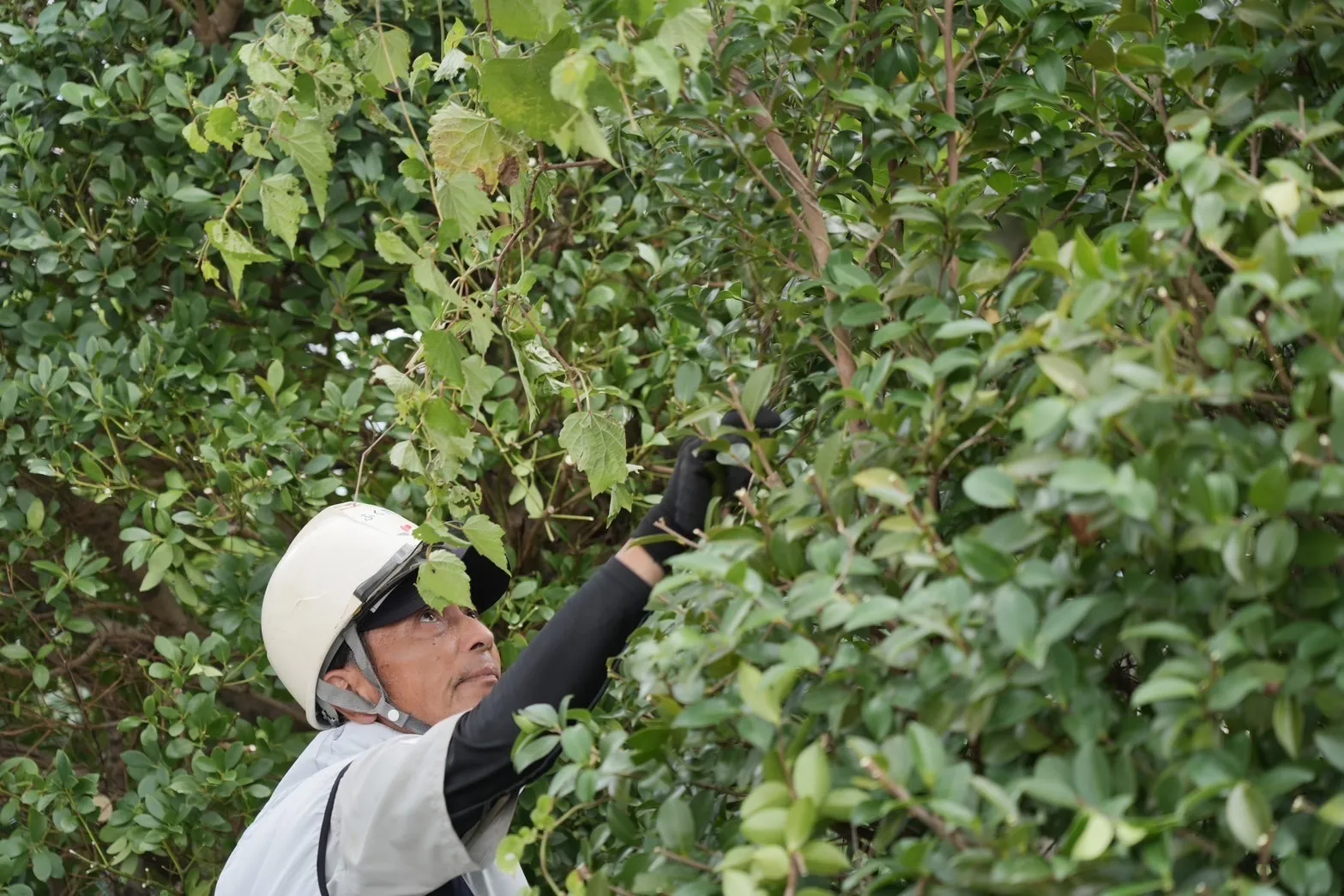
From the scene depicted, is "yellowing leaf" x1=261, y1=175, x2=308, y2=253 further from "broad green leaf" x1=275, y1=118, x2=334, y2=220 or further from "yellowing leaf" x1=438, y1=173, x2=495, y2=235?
"yellowing leaf" x1=438, y1=173, x2=495, y2=235

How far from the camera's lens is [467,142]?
1.97 metres

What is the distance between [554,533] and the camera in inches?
146

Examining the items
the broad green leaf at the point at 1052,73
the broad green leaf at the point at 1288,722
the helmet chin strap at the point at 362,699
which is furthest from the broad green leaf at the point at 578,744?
the helmet chin strap at the point at 362,699

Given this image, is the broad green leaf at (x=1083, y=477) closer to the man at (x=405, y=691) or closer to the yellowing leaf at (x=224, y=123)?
the man at (x=405, y=691)

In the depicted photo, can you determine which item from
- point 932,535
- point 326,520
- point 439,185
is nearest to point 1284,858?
point 932,535

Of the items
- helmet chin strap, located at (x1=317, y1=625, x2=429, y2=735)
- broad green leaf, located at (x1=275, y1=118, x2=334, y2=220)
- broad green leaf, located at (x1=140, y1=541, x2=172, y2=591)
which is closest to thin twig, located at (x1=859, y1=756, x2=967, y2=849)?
broad green leaf, located at (x1=275, y1=118, x2=334, y2=220)

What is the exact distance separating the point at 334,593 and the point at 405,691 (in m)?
0.22

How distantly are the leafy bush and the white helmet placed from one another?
0.44 m

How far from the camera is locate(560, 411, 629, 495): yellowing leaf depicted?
2.08m

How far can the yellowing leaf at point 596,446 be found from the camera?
2.08 meters

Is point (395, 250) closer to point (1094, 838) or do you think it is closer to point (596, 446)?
point (596, 446)

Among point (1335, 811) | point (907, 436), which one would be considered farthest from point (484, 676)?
point (1335, 811)

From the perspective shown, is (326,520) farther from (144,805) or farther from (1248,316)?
(1248,316)

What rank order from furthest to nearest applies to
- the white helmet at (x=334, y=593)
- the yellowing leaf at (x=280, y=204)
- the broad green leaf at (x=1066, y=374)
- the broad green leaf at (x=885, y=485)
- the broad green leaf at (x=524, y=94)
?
the white helmet at (x=334, y=593)
the yellowing leaf at (x=280, y=204)
the broad green leaf at (x=524, y=94)
the broad green leaf at (x=885, y=485)
the broad green leaf at (x=1066, y=374)
